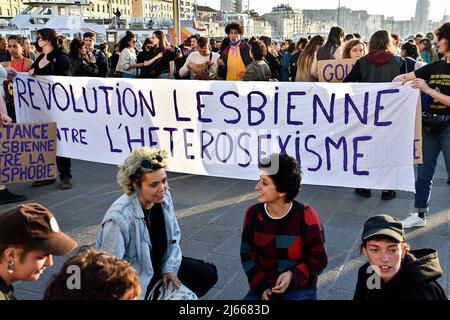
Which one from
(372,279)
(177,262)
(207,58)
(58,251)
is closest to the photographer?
(58,251)

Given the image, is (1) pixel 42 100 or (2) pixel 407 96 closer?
(2) pixel 407 96

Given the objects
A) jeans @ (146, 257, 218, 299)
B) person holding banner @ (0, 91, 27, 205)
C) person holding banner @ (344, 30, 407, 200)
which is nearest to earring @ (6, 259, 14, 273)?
jeans @ (146, 257, 218, 299)

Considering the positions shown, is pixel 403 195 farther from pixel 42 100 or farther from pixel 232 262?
pixel 42 100

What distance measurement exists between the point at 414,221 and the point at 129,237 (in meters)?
2.87

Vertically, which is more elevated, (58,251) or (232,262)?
(58,251)

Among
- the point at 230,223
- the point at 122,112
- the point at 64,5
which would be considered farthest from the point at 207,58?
the point at 64,5

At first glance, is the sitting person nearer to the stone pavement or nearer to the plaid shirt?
the plaid shirt

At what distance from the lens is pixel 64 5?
5491 centimetres

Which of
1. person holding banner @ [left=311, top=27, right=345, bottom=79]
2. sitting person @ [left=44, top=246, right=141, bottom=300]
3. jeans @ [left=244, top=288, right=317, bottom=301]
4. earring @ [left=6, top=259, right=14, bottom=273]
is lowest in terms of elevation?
jeans @ [left=244, top=288, right=317, bottom=301]

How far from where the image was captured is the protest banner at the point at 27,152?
209 inches

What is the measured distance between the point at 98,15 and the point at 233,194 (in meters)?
114

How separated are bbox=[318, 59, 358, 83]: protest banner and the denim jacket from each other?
360 centimetres

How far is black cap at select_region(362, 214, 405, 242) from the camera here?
2178mm
